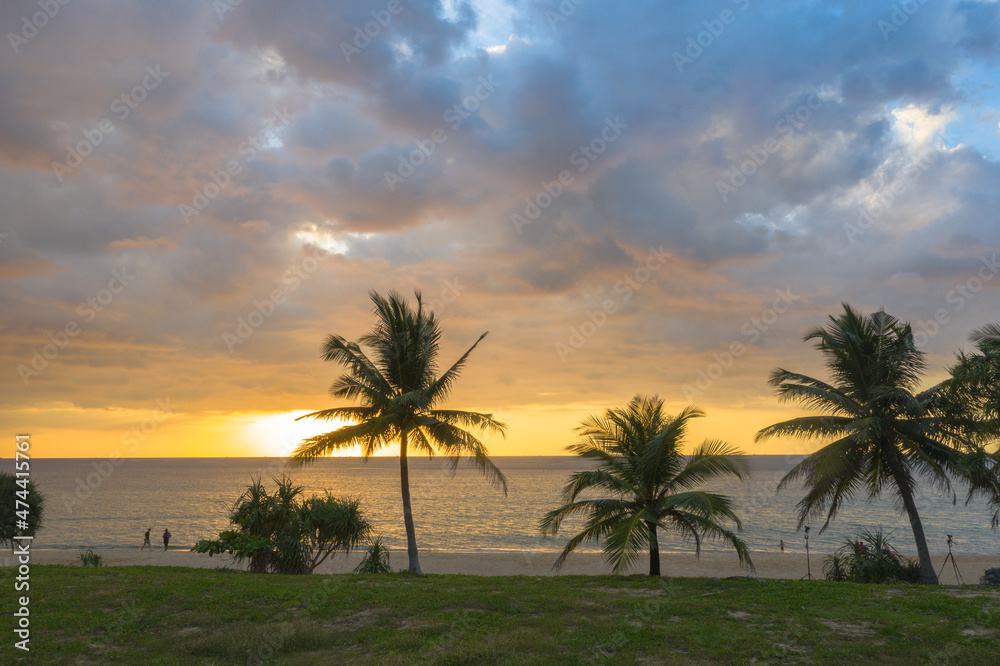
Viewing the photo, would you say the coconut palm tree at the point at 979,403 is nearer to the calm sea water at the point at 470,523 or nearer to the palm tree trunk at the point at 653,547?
the palm tree trunk at the point at 653,547

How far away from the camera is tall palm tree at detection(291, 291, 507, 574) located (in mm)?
19375

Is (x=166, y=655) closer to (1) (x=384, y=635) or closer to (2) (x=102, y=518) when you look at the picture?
(1) (x=384, y=635)

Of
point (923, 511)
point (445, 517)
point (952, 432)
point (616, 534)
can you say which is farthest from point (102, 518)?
point (923, 511)

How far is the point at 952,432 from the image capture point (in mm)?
17719

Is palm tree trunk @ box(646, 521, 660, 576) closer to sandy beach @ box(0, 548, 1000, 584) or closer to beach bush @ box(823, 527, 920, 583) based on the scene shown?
beach bush @ box(823, 527, 920, 583)

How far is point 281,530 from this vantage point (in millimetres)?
19250

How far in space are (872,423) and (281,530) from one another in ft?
63.9

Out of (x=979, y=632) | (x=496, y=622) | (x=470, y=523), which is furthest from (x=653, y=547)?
(x=470, y=523)

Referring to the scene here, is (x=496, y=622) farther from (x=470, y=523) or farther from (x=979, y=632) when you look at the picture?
(x=470, y=523)

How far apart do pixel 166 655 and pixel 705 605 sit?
32.7ft

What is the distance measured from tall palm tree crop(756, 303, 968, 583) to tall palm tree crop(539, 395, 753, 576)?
10.7 feet

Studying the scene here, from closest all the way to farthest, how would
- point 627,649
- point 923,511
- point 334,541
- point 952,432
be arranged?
point 627,649 < point 952,432 < point 334,541 < point 923,511

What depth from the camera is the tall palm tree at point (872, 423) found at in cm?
1820


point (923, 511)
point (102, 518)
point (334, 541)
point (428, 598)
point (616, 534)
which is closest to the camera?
point (428, 598)
